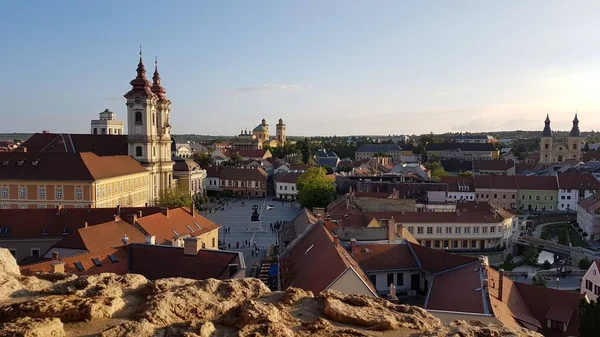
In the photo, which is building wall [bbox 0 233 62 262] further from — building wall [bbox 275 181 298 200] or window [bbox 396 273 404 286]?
building wall [bbox 275 181 298 200]

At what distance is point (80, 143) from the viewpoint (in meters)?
67.6

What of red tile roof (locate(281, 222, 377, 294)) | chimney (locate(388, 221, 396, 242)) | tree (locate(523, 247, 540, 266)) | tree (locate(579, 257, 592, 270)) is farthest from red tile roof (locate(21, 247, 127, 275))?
tree (locate(579, 257, 592, 270))

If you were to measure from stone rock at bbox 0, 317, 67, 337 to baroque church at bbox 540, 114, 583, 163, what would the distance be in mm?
130515

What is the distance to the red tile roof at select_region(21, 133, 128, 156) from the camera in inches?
2633

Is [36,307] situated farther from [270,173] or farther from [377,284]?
→ [270,173]

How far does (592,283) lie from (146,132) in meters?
51.9

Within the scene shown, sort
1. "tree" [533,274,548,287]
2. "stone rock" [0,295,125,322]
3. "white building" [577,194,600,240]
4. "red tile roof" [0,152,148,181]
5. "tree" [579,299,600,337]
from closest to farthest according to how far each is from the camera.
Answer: "stone rock" [0,295,125,322], "tree" [579,299,600,337], "tree" [533,274,548,287], "red tile roof" [0,152,148,181], "white building" [577,194,600,240]

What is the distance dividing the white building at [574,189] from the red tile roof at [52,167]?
203 ft

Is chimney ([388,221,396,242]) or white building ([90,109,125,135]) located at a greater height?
white building ([90,109,125,135])

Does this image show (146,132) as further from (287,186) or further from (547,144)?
(547,144)

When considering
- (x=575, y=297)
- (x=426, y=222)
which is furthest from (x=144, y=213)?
(x=575, y=297)

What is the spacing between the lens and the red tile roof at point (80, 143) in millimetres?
66875

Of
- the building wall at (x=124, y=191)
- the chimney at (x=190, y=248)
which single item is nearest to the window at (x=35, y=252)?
the chimney at (x=190, y=248)

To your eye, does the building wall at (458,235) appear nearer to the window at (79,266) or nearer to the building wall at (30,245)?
the building wall at (30,245)
